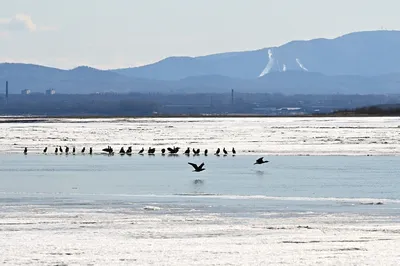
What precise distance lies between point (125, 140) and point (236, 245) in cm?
3691

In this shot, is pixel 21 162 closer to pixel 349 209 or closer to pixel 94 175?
pixel 94 175

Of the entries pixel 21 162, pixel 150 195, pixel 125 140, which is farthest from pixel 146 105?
pixel 150 195

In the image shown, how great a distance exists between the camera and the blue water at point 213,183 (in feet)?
68.4

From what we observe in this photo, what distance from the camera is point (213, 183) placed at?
85.5 ft

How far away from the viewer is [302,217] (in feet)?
60.3

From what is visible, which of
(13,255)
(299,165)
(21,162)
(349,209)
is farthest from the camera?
(21,162)

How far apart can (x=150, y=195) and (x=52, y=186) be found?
136 inches

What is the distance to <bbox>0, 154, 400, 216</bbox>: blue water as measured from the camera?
20.9 metres

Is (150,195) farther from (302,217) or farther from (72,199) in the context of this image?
(302,217)

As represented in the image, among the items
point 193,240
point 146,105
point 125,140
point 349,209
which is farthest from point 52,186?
point 146,105

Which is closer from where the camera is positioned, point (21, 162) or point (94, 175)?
point (94, 175)

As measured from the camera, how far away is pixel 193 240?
51.2 ft

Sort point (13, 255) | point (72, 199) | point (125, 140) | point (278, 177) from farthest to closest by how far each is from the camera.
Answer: point (125, 140), point (278, 177), point (72, 199), point (13, 255)

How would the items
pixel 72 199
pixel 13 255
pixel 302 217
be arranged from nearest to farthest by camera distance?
pixel 13 255, pixel 302 217, pixel 72 199
